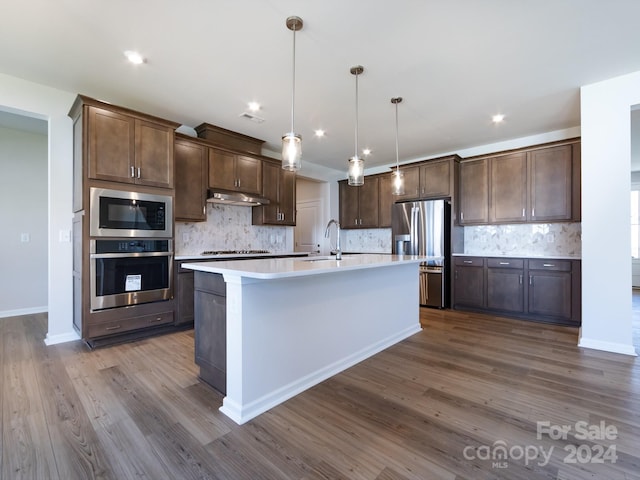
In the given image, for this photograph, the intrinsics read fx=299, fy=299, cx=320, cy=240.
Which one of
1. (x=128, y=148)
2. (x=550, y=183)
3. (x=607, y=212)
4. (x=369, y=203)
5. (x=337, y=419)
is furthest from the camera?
(x=369, y=203)

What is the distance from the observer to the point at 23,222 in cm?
434

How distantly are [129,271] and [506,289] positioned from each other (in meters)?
4.85

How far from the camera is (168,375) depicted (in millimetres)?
2406

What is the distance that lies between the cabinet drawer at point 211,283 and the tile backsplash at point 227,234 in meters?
2.04

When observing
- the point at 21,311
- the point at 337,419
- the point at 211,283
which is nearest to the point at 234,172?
the point at 211,283

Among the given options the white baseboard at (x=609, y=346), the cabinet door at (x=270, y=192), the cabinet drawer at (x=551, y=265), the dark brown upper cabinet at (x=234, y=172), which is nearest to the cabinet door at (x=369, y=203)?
the cabinet door at (x=270, y=192)

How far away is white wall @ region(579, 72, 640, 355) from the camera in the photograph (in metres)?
2.85

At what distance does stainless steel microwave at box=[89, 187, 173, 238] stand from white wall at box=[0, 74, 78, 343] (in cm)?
57

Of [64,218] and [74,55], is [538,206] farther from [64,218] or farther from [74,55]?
[64,218]

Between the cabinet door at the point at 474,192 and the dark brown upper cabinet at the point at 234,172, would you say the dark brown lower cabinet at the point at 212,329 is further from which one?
the cabinet door at the point at 474,192

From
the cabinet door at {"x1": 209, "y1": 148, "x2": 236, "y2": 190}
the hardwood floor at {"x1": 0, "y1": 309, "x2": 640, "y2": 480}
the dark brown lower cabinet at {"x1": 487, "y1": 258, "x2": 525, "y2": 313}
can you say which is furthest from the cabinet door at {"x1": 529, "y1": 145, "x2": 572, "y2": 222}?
the cabinet door at {"x1": 209, "y1": 148, "x2": 236, "y2": 190}

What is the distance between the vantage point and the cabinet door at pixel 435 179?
15.9 ft

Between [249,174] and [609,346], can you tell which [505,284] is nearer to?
[609,346]

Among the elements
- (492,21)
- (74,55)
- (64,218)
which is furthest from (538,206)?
(64,218)
